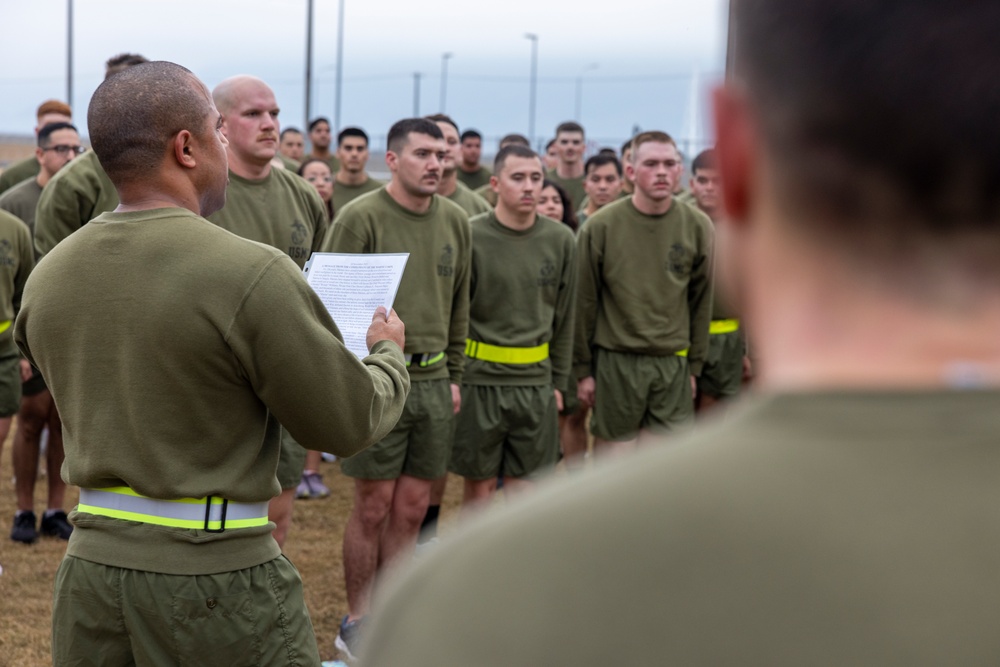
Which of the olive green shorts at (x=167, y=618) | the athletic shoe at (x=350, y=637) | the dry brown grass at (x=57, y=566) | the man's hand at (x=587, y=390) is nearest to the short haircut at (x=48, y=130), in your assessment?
the dry brown grass at (x=57, y=566)

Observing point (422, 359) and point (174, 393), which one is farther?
point (422, 359)

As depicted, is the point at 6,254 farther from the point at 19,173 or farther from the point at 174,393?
the point at 174,393

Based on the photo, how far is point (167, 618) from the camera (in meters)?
2.81

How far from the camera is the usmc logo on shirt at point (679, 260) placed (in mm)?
7219

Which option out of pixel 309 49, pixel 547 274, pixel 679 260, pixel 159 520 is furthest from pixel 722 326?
pixel 309 49

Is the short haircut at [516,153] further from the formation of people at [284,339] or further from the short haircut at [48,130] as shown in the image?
the short haircut at [48,130]

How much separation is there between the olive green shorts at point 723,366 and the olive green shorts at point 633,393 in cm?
85

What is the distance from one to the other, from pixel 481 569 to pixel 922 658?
30cm

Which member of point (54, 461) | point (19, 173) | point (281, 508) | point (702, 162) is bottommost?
point (54, 461)

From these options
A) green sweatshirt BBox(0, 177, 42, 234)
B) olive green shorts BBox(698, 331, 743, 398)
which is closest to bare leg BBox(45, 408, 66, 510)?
green sweatshirt BBox(0, 177, 42, 234)

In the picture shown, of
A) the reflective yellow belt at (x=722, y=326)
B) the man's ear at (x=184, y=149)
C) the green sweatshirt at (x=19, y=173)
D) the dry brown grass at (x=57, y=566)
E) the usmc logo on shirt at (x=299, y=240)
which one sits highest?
the green sweatshirt at (x=19, y=173)

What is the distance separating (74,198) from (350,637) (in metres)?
2.32

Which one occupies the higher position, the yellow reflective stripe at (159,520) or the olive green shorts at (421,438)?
the yellow reflective stripe at (159,520)

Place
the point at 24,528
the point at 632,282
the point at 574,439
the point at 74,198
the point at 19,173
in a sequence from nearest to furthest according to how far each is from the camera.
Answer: the point at 74,198 < the point at 24,528 < the point at 632,282 < the point at 574,439 < the point at 19,173
